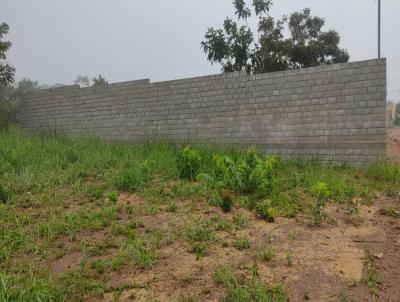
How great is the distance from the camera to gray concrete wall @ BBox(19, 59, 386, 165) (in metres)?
5.99

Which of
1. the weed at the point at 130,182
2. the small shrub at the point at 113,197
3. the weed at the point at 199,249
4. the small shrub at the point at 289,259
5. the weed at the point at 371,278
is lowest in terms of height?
the weed at the point at 371,278

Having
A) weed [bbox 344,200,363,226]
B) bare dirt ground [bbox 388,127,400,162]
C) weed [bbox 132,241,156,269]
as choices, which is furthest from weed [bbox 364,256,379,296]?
bare dirt ground [bbox 388,127,400,162]

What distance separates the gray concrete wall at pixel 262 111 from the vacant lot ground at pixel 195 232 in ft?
2.36

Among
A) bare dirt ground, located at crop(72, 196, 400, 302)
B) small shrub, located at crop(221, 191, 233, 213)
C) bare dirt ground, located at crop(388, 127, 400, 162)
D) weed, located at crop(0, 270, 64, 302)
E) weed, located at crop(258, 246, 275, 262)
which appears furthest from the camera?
bare dirt ground, located at crop(388, 127, 400, 162)

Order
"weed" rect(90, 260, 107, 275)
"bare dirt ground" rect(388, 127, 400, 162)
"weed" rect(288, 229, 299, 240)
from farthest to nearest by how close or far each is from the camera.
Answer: "bare dirt ground" rect(388, 127, 400, 162) → "weed" rect(288, 229, 299, 240) → "weed" rect(90, 260, 107, 275)

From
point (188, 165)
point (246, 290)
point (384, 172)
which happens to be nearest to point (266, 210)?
point (246, 290)

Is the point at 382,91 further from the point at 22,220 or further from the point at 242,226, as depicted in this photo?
the point at 22,220

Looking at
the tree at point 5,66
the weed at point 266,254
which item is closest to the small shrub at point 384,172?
the weed at point 266,254

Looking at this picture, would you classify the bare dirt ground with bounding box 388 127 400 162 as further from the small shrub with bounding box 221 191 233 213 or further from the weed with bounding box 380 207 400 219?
the small shrub with bounding box 221 191 233 213

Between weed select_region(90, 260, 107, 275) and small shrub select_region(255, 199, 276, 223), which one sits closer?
weed select_region(90, 260, 107, 275)

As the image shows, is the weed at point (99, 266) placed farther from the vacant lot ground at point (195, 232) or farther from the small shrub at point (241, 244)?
the small shrub at point (241, 244)

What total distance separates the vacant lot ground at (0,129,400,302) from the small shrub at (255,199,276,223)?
11 mm

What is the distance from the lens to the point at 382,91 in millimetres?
5855

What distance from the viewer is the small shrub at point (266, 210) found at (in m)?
3.75
